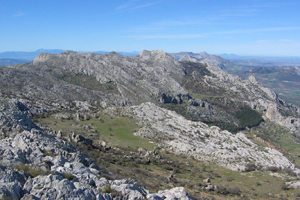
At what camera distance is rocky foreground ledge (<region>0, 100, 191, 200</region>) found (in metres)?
13.9

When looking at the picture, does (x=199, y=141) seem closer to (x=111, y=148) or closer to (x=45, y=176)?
(x=111, y=148)

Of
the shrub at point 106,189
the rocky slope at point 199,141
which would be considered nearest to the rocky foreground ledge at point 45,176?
the shrub at point 106,189

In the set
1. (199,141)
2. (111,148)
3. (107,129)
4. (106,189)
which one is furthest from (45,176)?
(199,141)

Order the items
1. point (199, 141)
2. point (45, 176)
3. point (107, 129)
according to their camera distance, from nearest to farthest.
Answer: point (45, 176), point (107, 129), point (199, 141)

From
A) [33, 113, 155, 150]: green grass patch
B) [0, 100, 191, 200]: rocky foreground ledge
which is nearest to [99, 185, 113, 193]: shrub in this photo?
[0, 100, 191, 200]: rocky foreground ledge

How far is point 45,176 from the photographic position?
595 inches

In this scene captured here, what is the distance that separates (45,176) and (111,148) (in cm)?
3806

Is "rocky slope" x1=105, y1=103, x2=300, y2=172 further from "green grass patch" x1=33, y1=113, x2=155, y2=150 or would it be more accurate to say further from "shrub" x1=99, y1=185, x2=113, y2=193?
"shrub" x1=99, y1=185, x2=113, y2=193

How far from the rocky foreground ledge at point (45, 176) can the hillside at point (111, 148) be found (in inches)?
2.7

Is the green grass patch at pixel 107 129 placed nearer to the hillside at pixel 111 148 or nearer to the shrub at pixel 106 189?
the hillside at pixel 111 148

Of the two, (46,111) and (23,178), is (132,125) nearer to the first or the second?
(46,111)

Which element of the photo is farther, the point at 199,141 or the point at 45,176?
the point at 199,141

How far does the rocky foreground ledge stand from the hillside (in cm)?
7

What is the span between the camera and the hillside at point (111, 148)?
16947 millimetres
